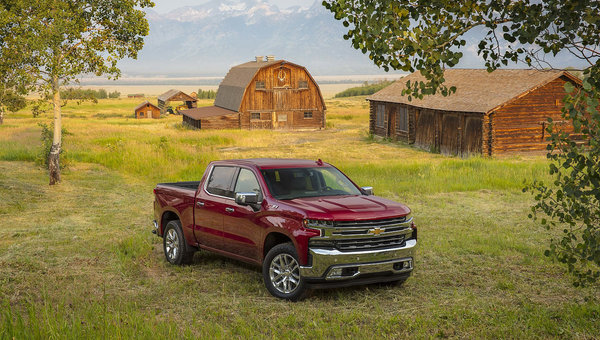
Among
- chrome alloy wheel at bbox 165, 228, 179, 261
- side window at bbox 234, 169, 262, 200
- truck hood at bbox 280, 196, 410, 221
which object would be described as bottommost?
chrome alloy wheel at bbox 165, 228, 179, 261

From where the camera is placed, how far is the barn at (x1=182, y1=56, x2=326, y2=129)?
62406 millimetres

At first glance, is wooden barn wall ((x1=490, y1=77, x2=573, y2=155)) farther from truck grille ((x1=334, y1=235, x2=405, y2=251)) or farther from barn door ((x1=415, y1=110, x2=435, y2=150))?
truck grille ((x1=334, y1=235, x2=405, y2=251))

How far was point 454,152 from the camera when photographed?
38.5 metres

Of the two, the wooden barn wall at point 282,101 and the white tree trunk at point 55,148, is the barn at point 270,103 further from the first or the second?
the white tree trunk at point 55,148

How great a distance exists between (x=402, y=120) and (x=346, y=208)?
38498 millimetres

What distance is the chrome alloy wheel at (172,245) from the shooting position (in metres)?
11.8

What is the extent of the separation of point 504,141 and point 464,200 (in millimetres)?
17923

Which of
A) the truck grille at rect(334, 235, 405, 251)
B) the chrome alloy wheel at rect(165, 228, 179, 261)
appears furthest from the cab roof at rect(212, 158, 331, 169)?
the truck grille at rect(334, 235, 405, 251)

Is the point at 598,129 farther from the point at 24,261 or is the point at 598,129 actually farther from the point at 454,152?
the point at 454,152

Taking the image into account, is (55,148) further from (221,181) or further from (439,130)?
(439,130)

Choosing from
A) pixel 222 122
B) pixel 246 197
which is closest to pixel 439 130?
pixel 222 122

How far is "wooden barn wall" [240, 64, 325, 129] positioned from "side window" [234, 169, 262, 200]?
2061 inches

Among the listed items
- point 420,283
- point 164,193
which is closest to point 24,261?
point 164,193

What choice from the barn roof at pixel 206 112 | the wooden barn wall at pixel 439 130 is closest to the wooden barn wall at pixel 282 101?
the barn roof at pixel 206 112
